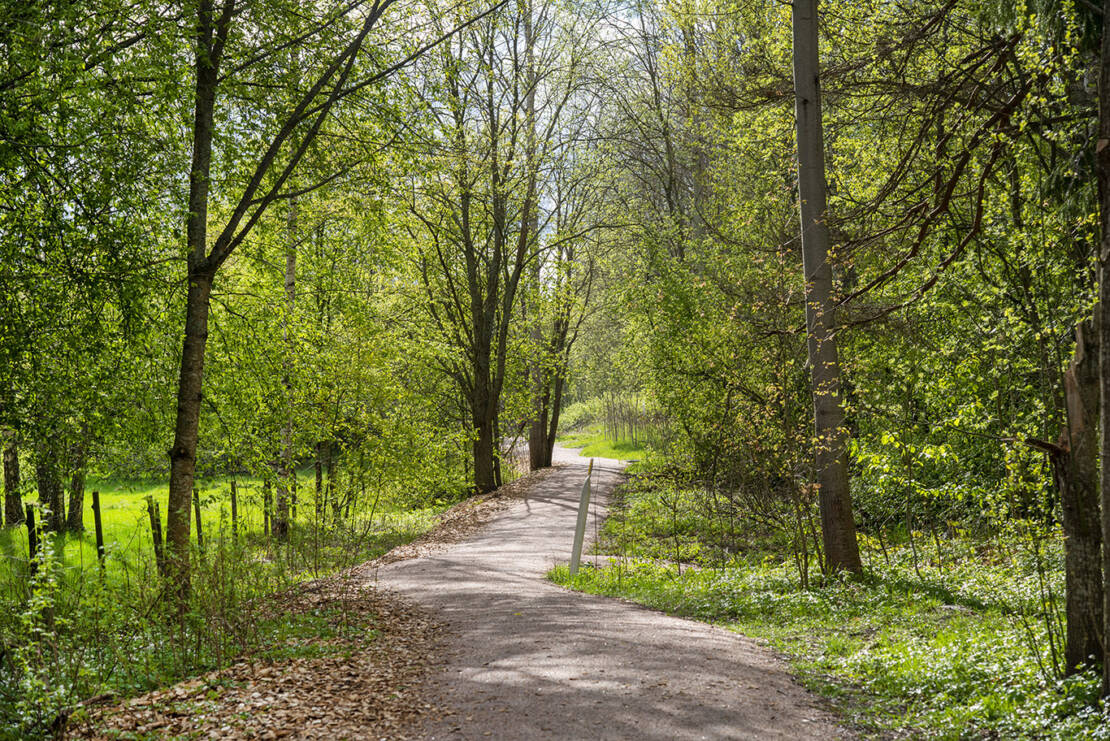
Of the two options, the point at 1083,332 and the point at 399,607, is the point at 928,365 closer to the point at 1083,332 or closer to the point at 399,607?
the point at 1083,332

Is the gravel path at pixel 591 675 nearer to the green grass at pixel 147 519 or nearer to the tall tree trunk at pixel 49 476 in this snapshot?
the green grass at pixel 147 519

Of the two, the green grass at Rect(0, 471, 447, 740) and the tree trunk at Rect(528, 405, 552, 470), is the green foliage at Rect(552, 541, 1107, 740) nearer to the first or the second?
the green grass at Rect(0, 471, 447, 740)

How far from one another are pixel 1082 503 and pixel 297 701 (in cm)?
558

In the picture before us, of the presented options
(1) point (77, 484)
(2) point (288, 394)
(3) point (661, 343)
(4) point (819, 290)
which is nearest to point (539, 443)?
(3) point (661, 343)

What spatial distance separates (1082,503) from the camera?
4848mm

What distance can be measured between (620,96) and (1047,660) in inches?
907

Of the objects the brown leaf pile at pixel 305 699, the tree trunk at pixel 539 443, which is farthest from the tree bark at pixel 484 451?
the brown leaf pile at pixel 305 699

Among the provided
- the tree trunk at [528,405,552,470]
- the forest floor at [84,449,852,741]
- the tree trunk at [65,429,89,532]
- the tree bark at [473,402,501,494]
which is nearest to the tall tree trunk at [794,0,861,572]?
the forest floor at [84,449,852,741]

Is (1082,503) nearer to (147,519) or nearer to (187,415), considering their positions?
(187,415)

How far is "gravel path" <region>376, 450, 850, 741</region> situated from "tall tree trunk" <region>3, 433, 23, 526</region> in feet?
20.3

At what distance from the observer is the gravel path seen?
16.5 feet

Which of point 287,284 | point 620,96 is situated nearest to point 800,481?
point 287,284

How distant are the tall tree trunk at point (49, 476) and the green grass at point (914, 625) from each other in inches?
279

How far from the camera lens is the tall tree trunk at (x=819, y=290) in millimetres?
9320
